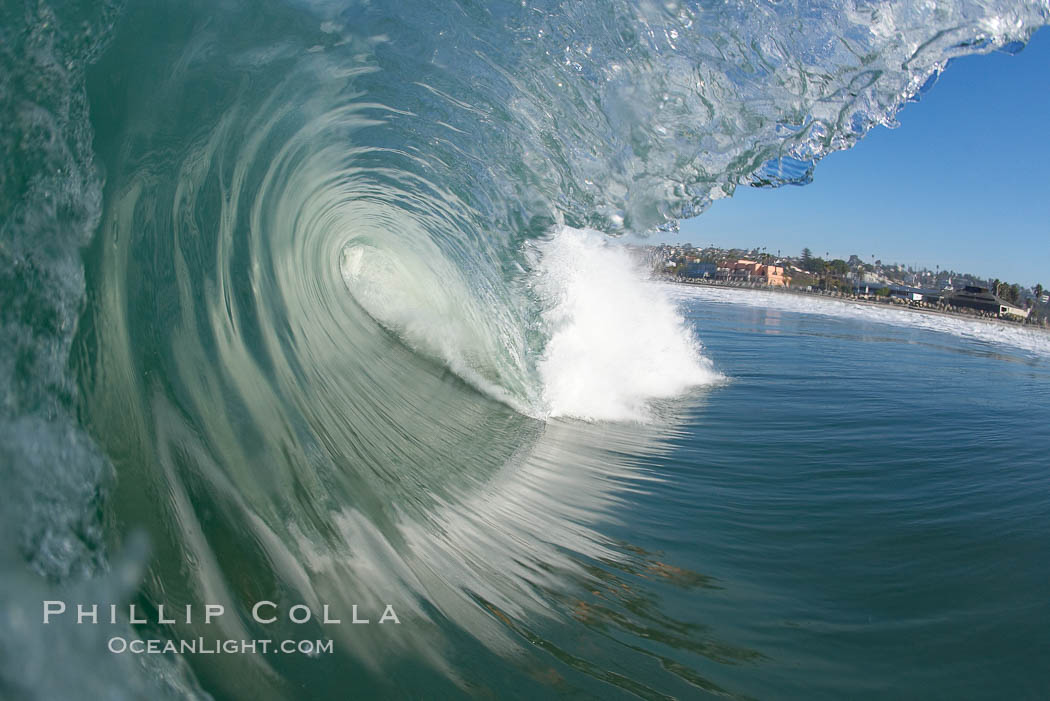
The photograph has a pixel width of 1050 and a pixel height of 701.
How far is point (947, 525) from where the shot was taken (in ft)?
13.0

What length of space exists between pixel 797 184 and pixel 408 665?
12.7 feet

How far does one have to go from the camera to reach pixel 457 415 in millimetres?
6133

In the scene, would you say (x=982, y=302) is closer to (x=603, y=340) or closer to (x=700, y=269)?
(x=700, y=269)

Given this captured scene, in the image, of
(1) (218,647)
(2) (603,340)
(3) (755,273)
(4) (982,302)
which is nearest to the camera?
(1) (218,647)

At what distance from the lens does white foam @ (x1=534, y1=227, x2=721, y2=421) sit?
7.21m

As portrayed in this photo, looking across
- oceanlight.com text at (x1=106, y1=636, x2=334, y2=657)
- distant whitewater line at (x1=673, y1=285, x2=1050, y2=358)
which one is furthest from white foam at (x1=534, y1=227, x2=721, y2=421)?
distant whitewater line at (x1=673, y1=285, x2=1050, y2=358)

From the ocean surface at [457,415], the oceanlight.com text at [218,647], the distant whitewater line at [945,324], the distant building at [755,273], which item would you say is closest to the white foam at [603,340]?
the ocean surface at [457,415]

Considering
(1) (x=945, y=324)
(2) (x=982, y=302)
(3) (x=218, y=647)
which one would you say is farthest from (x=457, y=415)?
(2) (x=982, y=302)

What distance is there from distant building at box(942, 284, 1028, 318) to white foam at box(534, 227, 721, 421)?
57495 mm

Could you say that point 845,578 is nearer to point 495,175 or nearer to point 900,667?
point 900,667

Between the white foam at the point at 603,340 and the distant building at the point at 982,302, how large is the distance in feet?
189

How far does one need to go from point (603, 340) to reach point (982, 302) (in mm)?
68024

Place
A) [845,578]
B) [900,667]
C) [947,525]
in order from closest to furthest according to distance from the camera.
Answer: [900,667] < [845,578] < [947,525]

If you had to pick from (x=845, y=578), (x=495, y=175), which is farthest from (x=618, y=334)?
(x=845, y=578)
